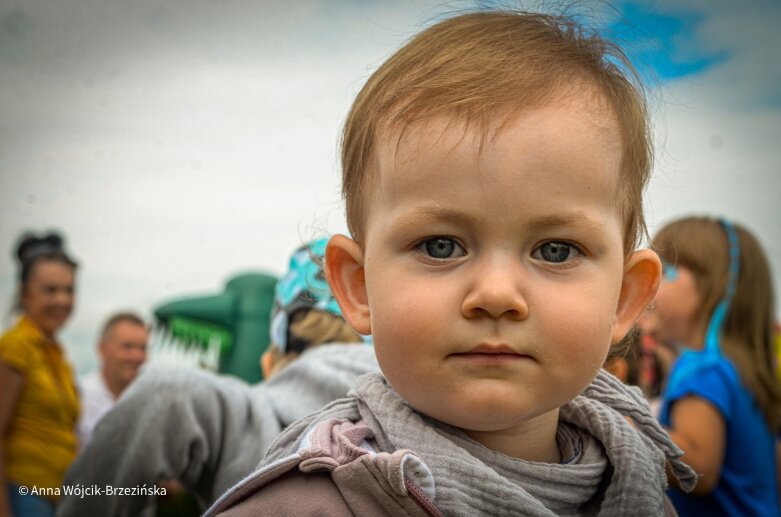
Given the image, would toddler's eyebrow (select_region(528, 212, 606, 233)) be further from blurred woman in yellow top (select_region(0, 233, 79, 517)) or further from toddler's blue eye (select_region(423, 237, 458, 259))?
blurred woman in yellow top (select_region(0, 233, 79, 517))

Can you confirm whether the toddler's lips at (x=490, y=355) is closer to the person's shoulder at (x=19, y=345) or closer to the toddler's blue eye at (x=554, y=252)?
the toddler's blue eye at (x=554, y=252)

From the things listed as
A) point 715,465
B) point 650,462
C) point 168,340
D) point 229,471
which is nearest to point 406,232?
point 650,462

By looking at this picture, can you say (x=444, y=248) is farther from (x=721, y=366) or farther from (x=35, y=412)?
(x=35, y=412)

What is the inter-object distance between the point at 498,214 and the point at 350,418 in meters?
0.46

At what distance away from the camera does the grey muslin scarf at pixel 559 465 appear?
1179 millimetres

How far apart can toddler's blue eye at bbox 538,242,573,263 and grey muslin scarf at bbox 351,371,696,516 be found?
1.08ft

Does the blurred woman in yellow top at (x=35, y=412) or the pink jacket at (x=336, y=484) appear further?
the blurred woman in yellow top at (x=35, y=412)

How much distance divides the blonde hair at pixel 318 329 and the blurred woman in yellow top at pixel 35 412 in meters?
1.84

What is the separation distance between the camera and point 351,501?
44.6 inches

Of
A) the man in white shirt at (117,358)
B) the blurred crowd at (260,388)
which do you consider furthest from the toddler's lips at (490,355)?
the man in white shirt at (117,358)

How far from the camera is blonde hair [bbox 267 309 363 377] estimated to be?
250cm

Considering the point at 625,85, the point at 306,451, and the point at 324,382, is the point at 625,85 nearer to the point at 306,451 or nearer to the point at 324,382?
the point at 306,451

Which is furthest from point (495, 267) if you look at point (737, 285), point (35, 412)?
point (35, 412)

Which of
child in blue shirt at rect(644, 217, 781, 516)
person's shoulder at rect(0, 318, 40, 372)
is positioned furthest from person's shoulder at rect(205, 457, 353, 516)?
person's shoulder at rect(0, 318, 40, 372)
